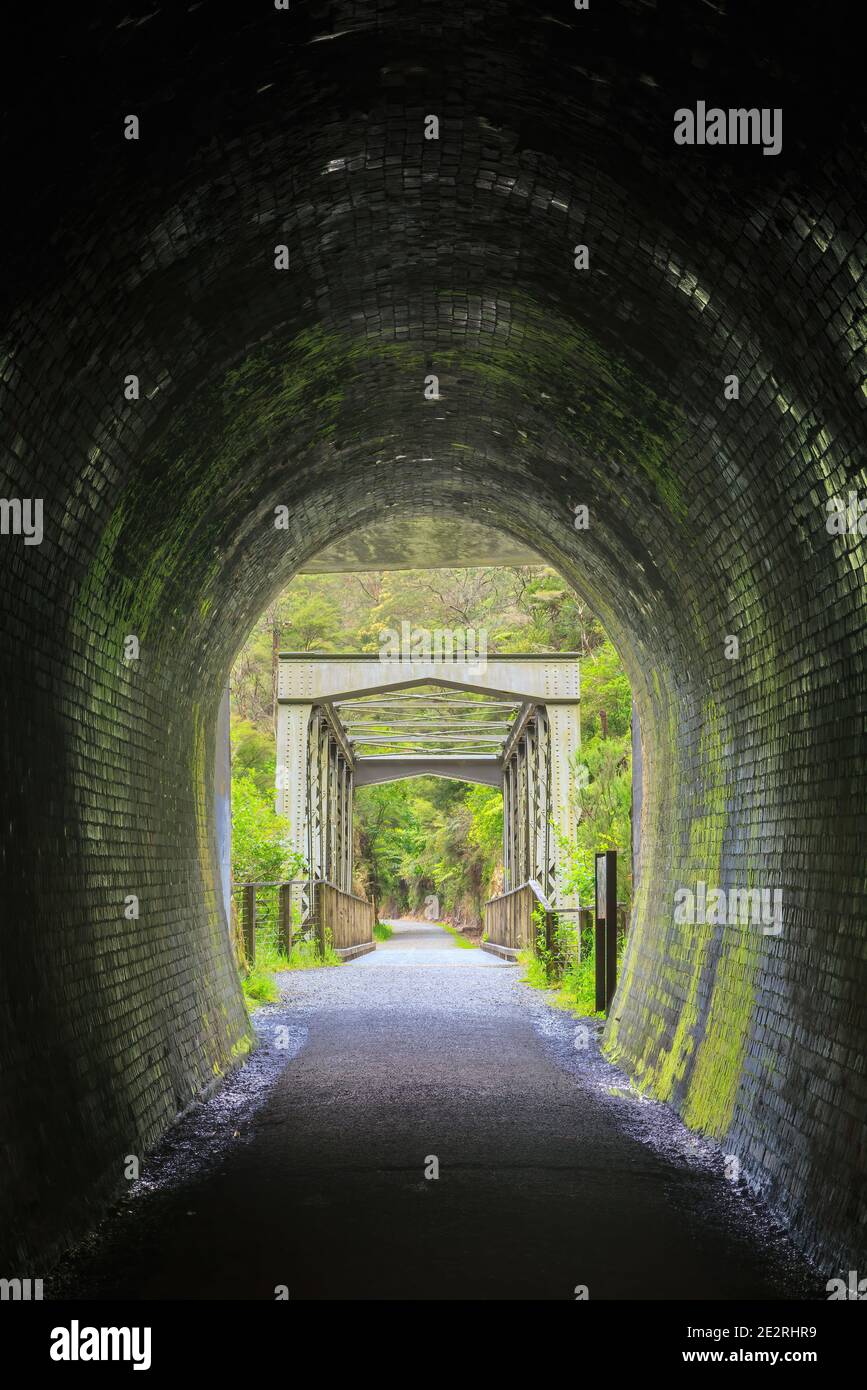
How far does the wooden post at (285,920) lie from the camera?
22.9m

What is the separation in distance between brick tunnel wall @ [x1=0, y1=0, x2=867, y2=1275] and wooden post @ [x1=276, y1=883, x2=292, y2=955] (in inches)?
486

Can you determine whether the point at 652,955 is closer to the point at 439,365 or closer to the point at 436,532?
the point at 439,365

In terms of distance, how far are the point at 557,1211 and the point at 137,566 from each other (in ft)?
14.0

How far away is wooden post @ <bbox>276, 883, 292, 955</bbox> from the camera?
22922 millimetres

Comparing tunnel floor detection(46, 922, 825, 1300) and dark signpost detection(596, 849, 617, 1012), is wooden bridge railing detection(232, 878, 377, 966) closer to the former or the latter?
dark signpost detection(596, 849, 617, 1012)

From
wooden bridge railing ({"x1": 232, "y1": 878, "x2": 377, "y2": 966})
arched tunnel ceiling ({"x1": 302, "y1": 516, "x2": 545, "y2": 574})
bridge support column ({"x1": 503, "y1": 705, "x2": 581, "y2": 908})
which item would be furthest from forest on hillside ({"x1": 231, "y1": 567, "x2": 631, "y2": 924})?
arched tunnel ceiling ({"x1": 302, "y1": 516, "x2": 545, "y2": 574})

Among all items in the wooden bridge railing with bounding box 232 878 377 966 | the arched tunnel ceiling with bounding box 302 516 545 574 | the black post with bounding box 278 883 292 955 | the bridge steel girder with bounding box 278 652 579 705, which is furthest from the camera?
the bridge steel girder with bounding box 278 652 579 705

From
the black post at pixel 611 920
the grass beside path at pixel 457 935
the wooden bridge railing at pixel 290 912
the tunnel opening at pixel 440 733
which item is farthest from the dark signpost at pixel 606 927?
the grass beside path at pixel 457 935

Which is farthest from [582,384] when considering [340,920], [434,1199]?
[340,920]

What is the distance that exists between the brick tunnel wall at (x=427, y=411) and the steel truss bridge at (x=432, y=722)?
13085mm

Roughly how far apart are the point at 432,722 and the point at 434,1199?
27012mm

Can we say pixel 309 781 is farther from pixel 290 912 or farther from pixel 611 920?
pixel 611 920

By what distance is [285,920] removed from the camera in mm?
23172

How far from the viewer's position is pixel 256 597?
12.5m
